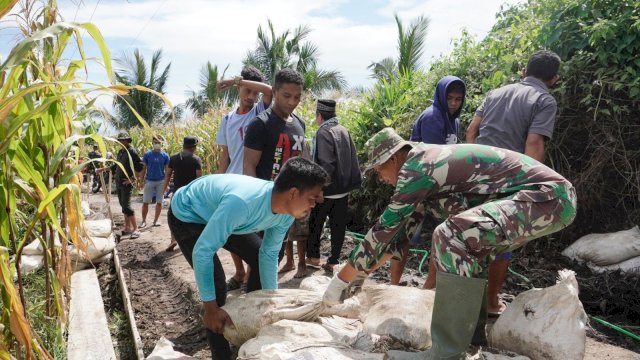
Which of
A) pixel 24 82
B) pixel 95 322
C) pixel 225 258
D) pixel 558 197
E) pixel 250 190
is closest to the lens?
pixel 24 82

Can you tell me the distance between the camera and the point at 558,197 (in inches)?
105

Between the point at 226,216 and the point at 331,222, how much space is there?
239 centimetres

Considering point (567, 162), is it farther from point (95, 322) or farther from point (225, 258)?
point (95, 322)

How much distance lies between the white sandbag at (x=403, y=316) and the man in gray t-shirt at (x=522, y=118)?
0.71 m

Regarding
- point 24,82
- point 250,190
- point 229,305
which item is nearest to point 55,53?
point 24,82

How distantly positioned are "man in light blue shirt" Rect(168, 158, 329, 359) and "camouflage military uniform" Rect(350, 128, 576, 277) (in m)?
0.40

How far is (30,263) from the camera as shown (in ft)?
14.9

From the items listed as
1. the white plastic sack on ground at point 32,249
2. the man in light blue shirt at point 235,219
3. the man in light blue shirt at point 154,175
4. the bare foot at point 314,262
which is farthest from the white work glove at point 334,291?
the man in light blue shirt at point 154,175

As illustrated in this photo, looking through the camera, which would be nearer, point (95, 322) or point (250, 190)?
point (250, 190)

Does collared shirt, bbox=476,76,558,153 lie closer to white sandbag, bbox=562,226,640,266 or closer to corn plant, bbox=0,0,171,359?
white sandbag, bbox=562,226,640,266

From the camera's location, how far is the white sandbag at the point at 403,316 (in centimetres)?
278

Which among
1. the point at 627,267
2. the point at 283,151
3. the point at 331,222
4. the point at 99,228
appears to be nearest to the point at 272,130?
the point at 283,151

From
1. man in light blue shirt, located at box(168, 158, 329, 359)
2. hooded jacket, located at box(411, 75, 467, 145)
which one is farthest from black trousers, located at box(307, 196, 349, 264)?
man in light blue shirt, located at box(168, 158, 329, 359)

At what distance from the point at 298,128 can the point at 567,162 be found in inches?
101
